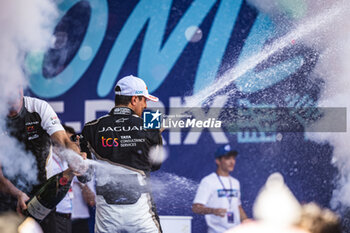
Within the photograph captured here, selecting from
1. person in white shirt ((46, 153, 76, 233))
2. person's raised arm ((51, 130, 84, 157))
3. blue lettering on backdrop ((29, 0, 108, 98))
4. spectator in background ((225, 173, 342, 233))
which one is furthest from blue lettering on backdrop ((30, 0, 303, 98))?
person's raised arm ((51, 130, 84, 157))

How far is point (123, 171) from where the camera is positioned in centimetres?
322

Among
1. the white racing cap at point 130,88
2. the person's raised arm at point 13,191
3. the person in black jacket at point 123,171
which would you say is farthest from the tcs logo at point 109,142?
the person's raised arm at point 13,191

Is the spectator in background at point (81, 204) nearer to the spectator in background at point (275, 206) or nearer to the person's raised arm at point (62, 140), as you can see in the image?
the person's raised arm at point (62, 140)

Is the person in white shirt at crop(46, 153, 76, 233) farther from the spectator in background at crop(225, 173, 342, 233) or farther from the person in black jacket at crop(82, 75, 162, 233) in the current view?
the spectator in background at crop(225, 173, 342, 233)

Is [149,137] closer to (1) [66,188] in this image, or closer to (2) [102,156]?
(2) [102,156]

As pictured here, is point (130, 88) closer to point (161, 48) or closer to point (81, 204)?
point (161, 48)

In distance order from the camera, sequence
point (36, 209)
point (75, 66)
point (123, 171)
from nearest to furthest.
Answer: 1. point (123, 171)
2. point (36, 209)
3. point (75, 66)

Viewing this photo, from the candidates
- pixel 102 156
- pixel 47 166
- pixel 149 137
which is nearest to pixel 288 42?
pixel 149 137

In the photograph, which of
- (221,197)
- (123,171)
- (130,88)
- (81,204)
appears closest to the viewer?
(123,171)

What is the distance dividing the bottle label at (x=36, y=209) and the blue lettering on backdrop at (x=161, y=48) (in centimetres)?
174

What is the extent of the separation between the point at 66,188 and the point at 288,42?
99.9 inches

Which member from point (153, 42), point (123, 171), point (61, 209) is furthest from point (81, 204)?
point (153, 42)

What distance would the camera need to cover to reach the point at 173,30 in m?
4.73

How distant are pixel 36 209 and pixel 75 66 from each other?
2.01m
